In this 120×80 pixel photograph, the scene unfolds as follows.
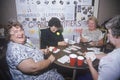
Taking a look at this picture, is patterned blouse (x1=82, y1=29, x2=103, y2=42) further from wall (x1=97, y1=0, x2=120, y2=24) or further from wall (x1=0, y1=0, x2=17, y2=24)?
wall (x1=0, y1=0, x2=17, y2=24)

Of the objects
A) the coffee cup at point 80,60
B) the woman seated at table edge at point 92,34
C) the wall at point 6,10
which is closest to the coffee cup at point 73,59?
the coffee cup at point 80,60

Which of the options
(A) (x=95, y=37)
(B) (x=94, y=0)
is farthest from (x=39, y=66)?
(B) (x=94, y=0)

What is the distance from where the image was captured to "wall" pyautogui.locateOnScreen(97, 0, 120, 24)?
3.60m

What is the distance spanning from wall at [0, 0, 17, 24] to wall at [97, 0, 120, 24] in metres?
2.08

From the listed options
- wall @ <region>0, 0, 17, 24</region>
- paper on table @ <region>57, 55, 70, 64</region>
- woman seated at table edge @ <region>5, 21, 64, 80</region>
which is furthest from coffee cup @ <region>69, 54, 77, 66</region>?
wall @ <region>0, 0, 17, 24</region>

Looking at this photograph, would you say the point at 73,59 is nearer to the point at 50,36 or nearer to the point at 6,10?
the point at 50,36

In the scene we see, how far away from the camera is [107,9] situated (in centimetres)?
368

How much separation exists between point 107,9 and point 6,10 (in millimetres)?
2456

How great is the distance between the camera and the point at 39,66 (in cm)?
164

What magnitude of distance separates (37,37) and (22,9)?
733mm

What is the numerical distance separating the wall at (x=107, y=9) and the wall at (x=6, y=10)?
6.84ft

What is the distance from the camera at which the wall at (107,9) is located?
360cm

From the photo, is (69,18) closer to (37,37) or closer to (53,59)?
(37,37)

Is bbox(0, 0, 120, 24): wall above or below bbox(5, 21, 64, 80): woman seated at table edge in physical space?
above
